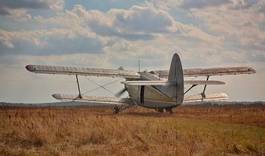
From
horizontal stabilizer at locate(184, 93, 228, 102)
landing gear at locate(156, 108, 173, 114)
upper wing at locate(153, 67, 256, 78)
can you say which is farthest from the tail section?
horizontal stabilizer at locate(184, 93, 228, 102)

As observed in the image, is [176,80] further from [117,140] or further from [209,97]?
[117,140]

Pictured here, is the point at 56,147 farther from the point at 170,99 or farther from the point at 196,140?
the point at 170,99

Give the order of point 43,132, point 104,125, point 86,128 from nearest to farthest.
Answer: point 43,132
point 86,128
point 104,125

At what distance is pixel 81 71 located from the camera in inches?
1371

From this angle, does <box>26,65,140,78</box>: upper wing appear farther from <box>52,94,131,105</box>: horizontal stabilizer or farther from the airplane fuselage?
<box>52,94,131,105</box>: horizontal stabilizer

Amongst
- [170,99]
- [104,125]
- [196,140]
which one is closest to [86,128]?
[104,125]

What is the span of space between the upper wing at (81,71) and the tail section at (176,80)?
23.0 feet

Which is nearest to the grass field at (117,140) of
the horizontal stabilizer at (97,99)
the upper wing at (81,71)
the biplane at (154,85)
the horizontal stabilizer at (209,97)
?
the biplane at (154,85)

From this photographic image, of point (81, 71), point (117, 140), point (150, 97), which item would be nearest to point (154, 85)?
point (150, 97)

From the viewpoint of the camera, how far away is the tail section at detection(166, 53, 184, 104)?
3045 cm

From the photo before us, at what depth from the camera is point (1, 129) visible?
Answer: 61.9 feet

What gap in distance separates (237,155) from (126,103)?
82.4 ft

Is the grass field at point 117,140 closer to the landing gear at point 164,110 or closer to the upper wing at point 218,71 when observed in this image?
the landing gear at point 164,110

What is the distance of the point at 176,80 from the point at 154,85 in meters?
2.21
